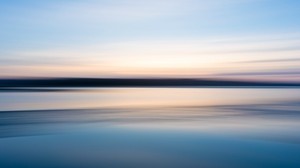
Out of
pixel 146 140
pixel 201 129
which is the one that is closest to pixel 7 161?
pixel 146 140

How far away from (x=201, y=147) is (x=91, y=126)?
367cm

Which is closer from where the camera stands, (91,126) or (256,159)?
(256,159)

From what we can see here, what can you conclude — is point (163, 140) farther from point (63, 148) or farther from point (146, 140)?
point (63, 148)

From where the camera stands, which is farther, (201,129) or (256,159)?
(201,129)

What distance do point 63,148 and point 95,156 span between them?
3.02 feet

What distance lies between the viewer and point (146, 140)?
7.67 metres

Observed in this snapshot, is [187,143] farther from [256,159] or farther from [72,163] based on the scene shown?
[72,163]

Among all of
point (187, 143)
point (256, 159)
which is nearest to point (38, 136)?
point (187, 143)

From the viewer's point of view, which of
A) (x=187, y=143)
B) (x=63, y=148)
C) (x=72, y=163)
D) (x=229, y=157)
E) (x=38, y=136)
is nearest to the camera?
(x=72, y=163)

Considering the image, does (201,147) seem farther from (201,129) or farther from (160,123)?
(160,123)

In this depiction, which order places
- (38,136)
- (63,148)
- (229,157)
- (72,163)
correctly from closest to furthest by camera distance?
(72,163) < (229,157) < (63,148) < (38,136)

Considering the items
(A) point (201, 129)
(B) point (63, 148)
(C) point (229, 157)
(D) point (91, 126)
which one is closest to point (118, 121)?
(D) point (91, 126)

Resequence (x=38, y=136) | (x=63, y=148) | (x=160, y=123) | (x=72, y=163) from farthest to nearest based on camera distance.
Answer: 1. (x=160, y=123)
2. (x=38, y=136)
3. (x=63, y=148)
4. (x=72, y=163)

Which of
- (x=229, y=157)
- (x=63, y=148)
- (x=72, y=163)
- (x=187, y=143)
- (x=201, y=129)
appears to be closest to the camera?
(x=72, y=163)
